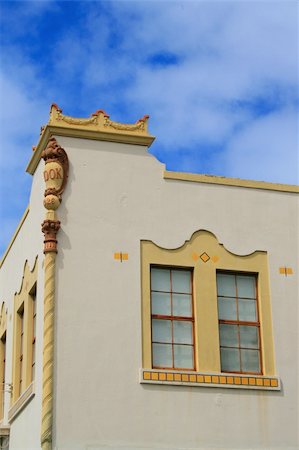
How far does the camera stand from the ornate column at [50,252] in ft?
66.0

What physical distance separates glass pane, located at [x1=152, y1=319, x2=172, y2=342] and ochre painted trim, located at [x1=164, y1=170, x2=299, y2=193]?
3223 mm

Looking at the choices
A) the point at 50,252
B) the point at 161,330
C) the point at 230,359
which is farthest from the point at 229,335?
the point at 50,252

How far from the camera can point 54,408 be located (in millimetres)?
20234

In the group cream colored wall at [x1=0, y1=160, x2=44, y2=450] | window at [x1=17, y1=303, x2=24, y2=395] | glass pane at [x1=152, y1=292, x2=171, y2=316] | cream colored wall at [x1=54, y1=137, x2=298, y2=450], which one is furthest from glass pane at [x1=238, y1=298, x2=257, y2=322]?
window at [x1=17, y1=303, x2=24, y2=395]

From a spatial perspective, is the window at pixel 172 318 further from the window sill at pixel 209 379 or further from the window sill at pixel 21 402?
the window sill at pixel 21 402

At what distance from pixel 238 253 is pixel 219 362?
2506 mm

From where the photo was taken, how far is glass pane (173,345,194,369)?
2156 centimetres

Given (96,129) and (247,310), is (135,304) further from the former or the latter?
(96,129)

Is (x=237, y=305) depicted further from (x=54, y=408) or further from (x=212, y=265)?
(x=54, y=408)

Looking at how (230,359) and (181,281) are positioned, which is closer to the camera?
(230,359)

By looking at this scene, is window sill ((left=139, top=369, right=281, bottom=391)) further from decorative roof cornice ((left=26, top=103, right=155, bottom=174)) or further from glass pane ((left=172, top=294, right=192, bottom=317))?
decorative roof cornice ((left=26, top=103, right=155, bottom=174))

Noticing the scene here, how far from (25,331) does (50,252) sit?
2.81 metres

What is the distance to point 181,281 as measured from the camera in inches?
874

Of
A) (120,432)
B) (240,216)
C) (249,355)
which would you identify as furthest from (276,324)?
(120,432)
